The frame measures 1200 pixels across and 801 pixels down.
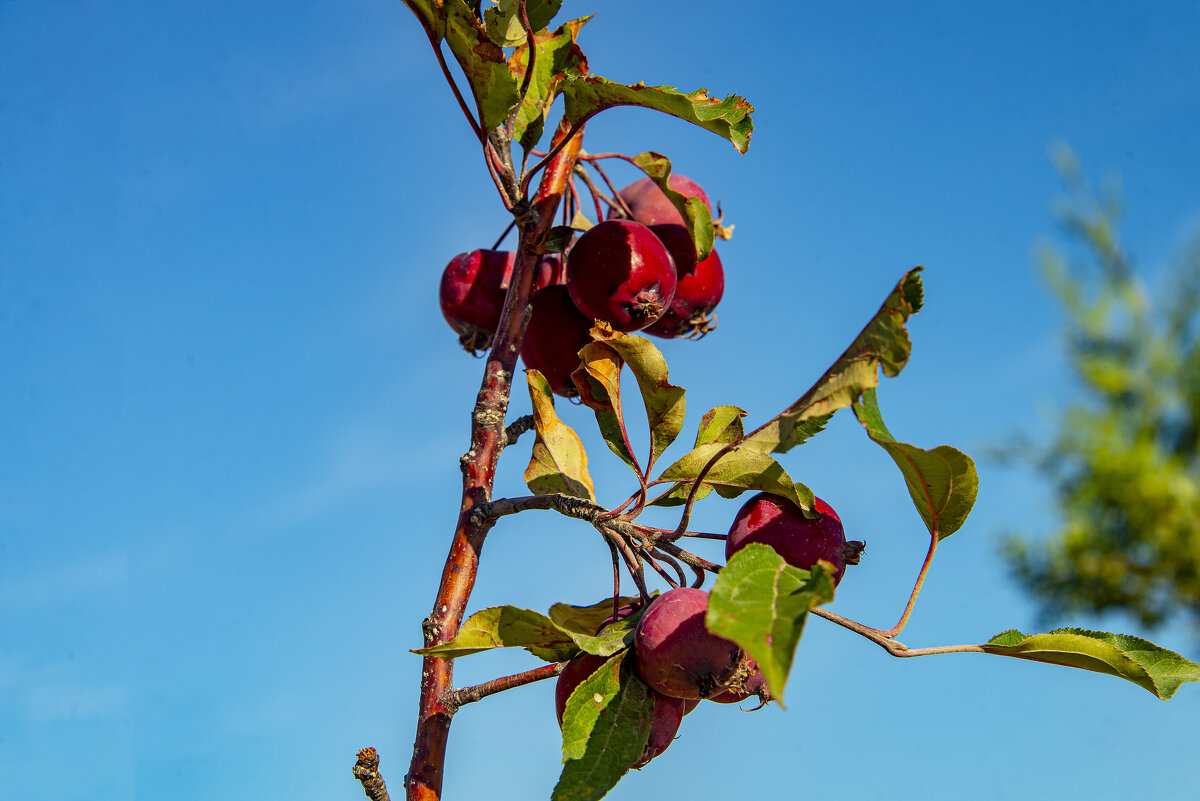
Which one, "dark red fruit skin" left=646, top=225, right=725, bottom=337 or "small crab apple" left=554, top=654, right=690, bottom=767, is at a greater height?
"dark red fruit skin" left=646, top=225, right=725, bottom=337

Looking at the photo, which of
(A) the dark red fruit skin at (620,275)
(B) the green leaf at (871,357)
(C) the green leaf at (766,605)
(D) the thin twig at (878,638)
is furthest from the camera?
(A) the dark red fruit skin at (620,275)

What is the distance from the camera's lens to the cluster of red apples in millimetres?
893

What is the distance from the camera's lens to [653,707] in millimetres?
663

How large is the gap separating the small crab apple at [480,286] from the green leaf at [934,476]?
497 mm

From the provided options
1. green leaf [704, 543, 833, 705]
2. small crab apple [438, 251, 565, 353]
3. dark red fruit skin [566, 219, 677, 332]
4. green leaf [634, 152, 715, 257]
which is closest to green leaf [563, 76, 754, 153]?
green leaf [634, 152, 715, 257]

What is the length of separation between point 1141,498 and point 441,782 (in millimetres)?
6044

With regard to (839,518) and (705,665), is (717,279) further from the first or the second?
(705,665)

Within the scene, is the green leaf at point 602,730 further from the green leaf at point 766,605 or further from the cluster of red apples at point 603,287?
the cluster of red apples at point 603,287

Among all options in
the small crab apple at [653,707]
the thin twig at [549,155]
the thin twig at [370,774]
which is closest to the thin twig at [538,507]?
the small crab apple at [653,707]

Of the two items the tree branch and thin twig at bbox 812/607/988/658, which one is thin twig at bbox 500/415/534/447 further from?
thin twig at bbox 812/607/988/658

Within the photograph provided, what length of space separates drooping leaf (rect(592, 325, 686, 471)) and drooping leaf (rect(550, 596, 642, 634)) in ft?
0.43

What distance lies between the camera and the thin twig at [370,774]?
73cm

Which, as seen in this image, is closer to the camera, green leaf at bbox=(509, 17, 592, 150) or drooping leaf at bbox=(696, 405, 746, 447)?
drooping leaf at bbox=(696, 405, 746, 447)

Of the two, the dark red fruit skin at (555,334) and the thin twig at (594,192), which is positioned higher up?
the thin twig at (594,192)
